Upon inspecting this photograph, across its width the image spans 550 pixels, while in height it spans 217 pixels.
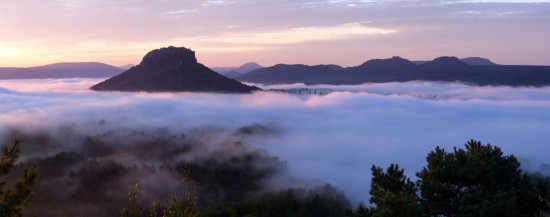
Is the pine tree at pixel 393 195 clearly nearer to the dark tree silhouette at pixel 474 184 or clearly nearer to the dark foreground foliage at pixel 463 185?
the dark foreground foliage at pixel 463 185

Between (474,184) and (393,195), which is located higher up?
(393,195)

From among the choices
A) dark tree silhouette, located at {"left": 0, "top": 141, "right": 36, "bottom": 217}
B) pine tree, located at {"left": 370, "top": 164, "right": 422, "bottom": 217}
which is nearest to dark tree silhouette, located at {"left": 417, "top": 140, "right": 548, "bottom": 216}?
pine tree, located at {"left": 370, "top": 164, "right": 422, "bottom": 217}

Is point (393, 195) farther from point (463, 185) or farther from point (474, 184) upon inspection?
point (474, 184)

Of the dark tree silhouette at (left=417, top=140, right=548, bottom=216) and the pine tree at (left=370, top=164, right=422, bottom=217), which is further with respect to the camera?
the dark tree silhouette at (left=417, top=140, right=548, bottom=216)

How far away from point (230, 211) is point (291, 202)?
1299 inches

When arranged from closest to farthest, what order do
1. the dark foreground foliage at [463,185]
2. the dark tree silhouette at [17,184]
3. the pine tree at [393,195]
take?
1. the dark tree silhouette at [17,184]
2. the pine tree at [393,195]
3. the dark foreground foliage at [463,185]

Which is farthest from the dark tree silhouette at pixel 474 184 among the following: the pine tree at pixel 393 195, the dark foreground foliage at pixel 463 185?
the pine tree at pixel 393 195

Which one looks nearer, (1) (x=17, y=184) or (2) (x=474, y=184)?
(1) (x=17, y=184)

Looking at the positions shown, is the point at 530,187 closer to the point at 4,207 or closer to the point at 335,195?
the point at 4,207

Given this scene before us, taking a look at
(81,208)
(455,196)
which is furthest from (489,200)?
(81,208)

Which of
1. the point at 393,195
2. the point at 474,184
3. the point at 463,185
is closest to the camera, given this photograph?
the point at 393,195

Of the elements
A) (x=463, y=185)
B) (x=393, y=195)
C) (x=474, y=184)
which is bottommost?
(x=463, y=185)

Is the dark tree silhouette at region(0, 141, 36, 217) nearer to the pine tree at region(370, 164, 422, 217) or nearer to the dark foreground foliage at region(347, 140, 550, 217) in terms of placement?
the pine tree at region(370, 164, 422, 217)

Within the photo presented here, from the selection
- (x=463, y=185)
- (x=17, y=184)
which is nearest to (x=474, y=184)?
(x=463, y=185)
